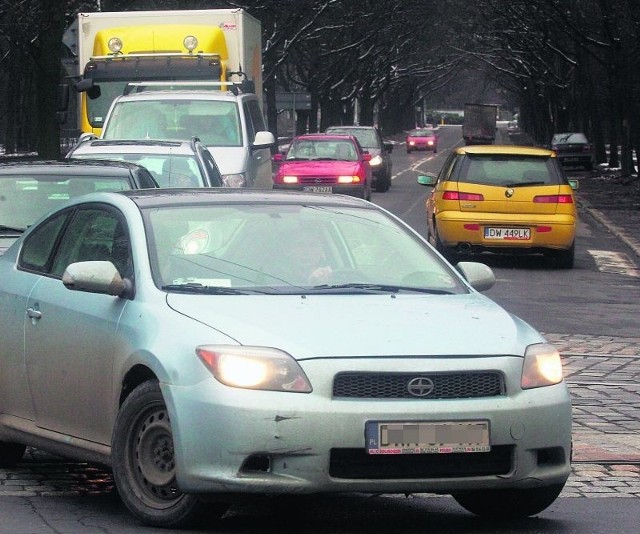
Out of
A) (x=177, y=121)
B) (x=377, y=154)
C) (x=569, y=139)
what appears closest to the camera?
(x=177, y=121)

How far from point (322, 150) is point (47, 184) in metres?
23.6

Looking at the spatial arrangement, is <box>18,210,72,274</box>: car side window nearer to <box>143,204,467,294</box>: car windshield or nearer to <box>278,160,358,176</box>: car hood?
<box>143,204,467,294</box>: car windshield

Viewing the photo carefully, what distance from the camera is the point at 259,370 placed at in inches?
236

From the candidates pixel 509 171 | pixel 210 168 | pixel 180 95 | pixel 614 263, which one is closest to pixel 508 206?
pixel 509 171

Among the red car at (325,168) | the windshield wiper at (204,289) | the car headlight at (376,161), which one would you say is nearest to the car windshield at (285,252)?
the windshield wiper at (204,289)

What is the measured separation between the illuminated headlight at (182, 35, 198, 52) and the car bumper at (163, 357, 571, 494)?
18.4 m

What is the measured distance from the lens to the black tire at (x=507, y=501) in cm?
659

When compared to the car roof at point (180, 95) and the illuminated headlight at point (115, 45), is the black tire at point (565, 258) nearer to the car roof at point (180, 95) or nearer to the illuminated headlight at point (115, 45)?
the car roof at point (180, 95)

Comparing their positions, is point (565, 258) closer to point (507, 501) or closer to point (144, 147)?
point (144, 147)

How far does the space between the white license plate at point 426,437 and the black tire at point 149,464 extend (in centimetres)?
72

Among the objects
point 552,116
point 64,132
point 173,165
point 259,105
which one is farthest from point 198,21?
point 552,116

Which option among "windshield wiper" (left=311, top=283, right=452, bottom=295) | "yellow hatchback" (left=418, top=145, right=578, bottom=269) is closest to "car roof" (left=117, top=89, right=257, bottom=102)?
"yellow hatchback" (left=418, top=145, right=578, bottom=269)

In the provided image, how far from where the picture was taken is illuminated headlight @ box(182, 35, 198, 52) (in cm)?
2407

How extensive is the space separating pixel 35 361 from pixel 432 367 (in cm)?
209
